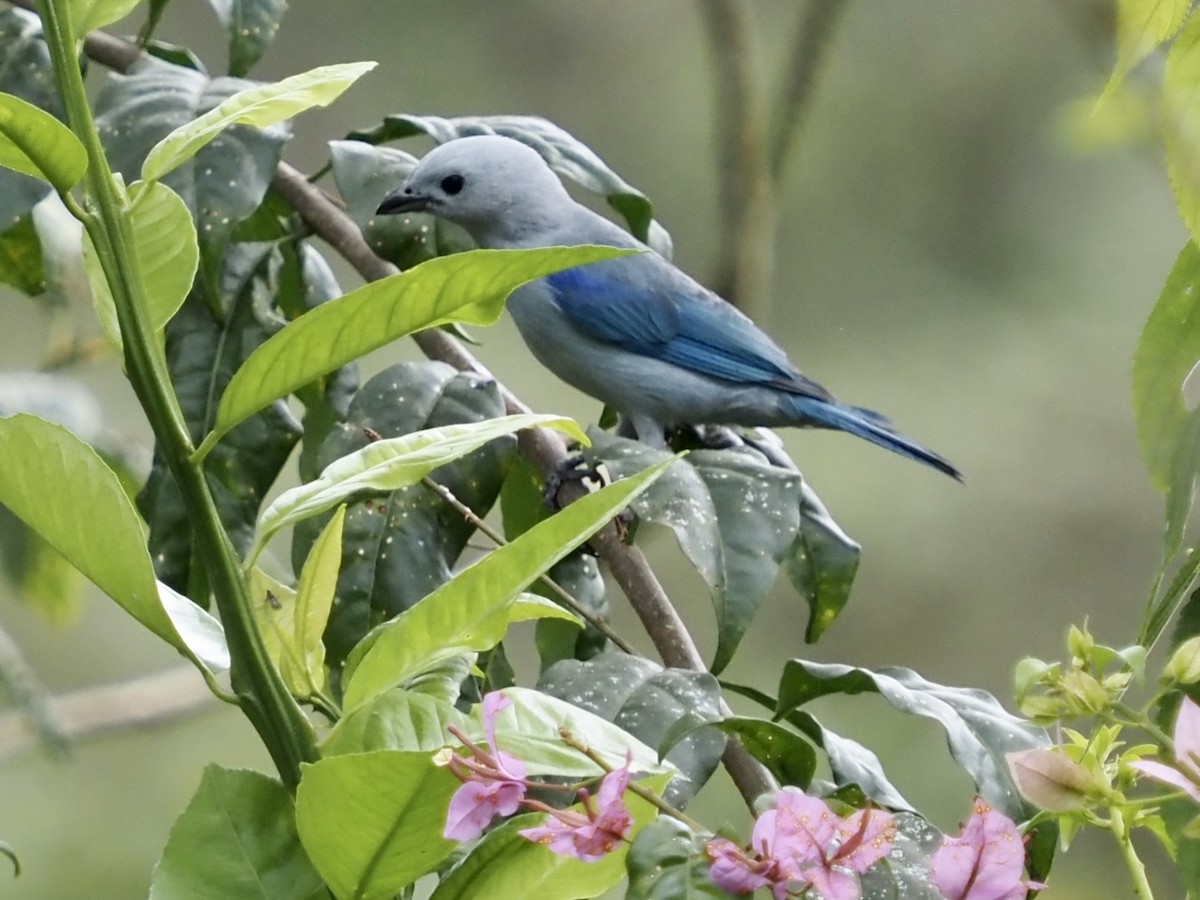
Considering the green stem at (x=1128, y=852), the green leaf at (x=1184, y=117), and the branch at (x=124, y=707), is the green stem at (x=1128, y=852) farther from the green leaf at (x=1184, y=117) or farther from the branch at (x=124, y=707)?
the branch at (x=124, y=707)

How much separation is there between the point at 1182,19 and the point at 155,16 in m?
0.94

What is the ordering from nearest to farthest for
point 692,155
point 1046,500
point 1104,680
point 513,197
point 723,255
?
point 1104,680 → point 513,197 → point 723,255 → point 1046,500 → point 692,155

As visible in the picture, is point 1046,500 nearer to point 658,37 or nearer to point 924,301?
point 924,301

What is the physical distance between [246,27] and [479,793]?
1002 mm

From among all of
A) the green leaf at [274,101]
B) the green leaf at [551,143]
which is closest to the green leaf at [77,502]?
the green leaf at [274,101]

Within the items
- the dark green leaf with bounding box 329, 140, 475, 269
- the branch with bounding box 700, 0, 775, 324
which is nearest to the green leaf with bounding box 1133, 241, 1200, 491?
the dark green leaf with bounding box 329, 140, 475, 269

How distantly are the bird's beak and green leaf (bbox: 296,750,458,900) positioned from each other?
74 centimetres

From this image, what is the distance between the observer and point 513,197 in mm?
2191

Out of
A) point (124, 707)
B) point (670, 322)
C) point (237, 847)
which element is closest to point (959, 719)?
point (237, 847)

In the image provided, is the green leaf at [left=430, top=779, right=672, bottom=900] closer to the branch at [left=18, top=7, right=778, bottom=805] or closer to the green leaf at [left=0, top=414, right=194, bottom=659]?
the green leaf at [left=0, top=414, right=194, bottom=659]

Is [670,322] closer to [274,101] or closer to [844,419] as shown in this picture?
[844,419]

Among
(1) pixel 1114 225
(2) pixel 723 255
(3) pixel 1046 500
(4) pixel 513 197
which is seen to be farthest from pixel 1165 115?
(1) pixel 1114 225

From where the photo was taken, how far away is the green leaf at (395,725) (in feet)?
2.05

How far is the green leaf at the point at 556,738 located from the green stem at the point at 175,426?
3.2 inches
